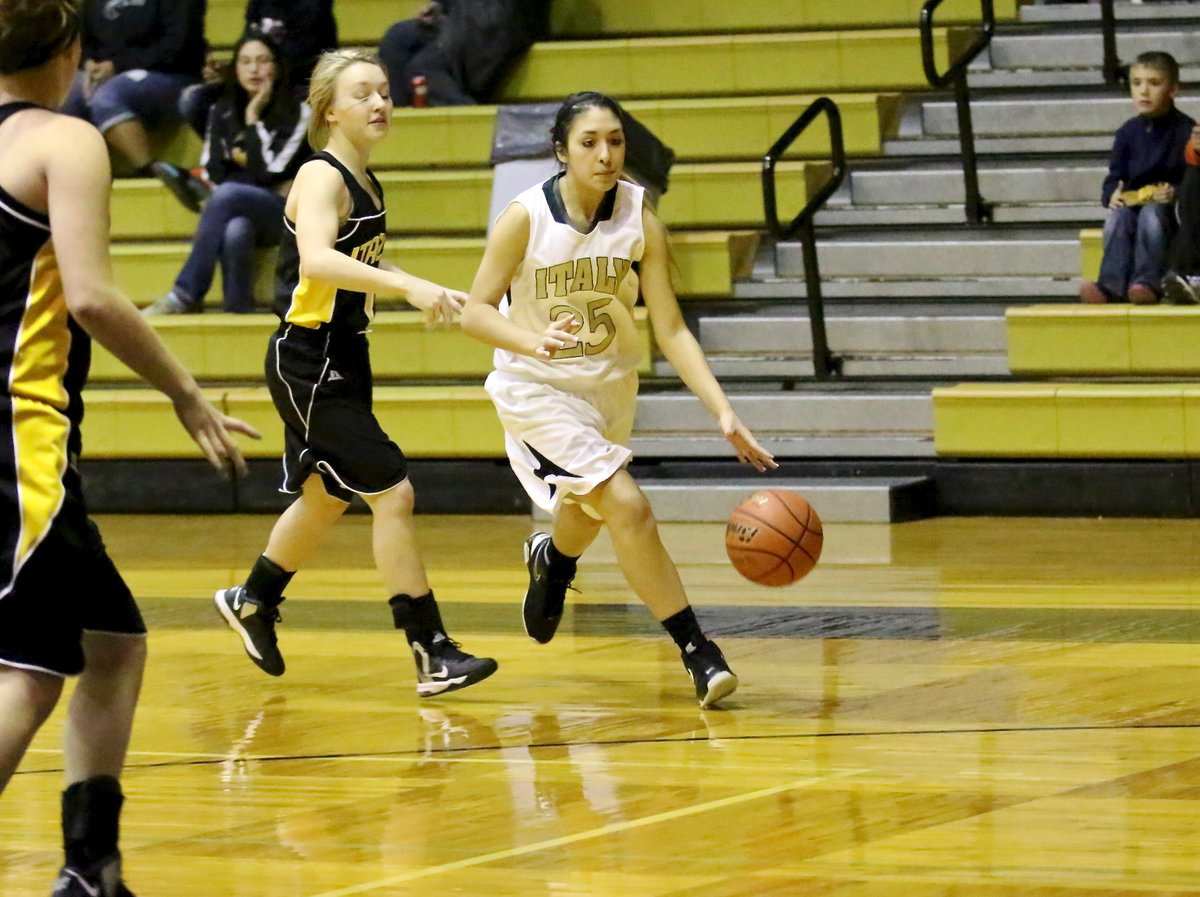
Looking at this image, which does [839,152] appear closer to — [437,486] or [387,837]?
[437,486]

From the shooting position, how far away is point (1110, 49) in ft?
33.7

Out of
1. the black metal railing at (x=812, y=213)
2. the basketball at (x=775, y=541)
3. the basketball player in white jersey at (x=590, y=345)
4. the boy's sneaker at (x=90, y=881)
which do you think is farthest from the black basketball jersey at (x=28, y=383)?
the black metal railing at (x=812, y=213)

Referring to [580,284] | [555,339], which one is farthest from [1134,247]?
[555,339]

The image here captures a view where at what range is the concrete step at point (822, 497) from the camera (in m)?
8.40

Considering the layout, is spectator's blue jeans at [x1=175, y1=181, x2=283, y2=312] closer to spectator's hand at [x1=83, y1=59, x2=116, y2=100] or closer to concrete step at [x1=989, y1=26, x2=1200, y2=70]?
spectator's hand at [x1=83, y1=59, x2=116, y2=100]

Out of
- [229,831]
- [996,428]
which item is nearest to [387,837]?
[229,831]

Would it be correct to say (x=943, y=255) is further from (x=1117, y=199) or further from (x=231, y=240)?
(x=231, y=240)

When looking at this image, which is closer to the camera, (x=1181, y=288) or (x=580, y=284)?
(x=580, y=284)

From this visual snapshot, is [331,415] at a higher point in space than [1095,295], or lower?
higher

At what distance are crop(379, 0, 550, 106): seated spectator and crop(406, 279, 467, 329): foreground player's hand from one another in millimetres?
6613

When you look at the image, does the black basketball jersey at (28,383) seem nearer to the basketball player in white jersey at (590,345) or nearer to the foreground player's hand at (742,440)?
the basketball player in white jersey at (590,345)

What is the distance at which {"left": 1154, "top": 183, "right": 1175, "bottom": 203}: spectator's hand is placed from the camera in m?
8.85

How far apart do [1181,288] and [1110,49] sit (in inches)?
79.1

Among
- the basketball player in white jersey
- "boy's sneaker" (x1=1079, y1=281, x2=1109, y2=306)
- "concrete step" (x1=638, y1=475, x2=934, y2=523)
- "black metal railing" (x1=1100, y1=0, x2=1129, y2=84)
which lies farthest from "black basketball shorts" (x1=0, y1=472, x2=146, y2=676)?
"black metal railing" (x1=1100, y1=0, x2=1129, y2=84)
